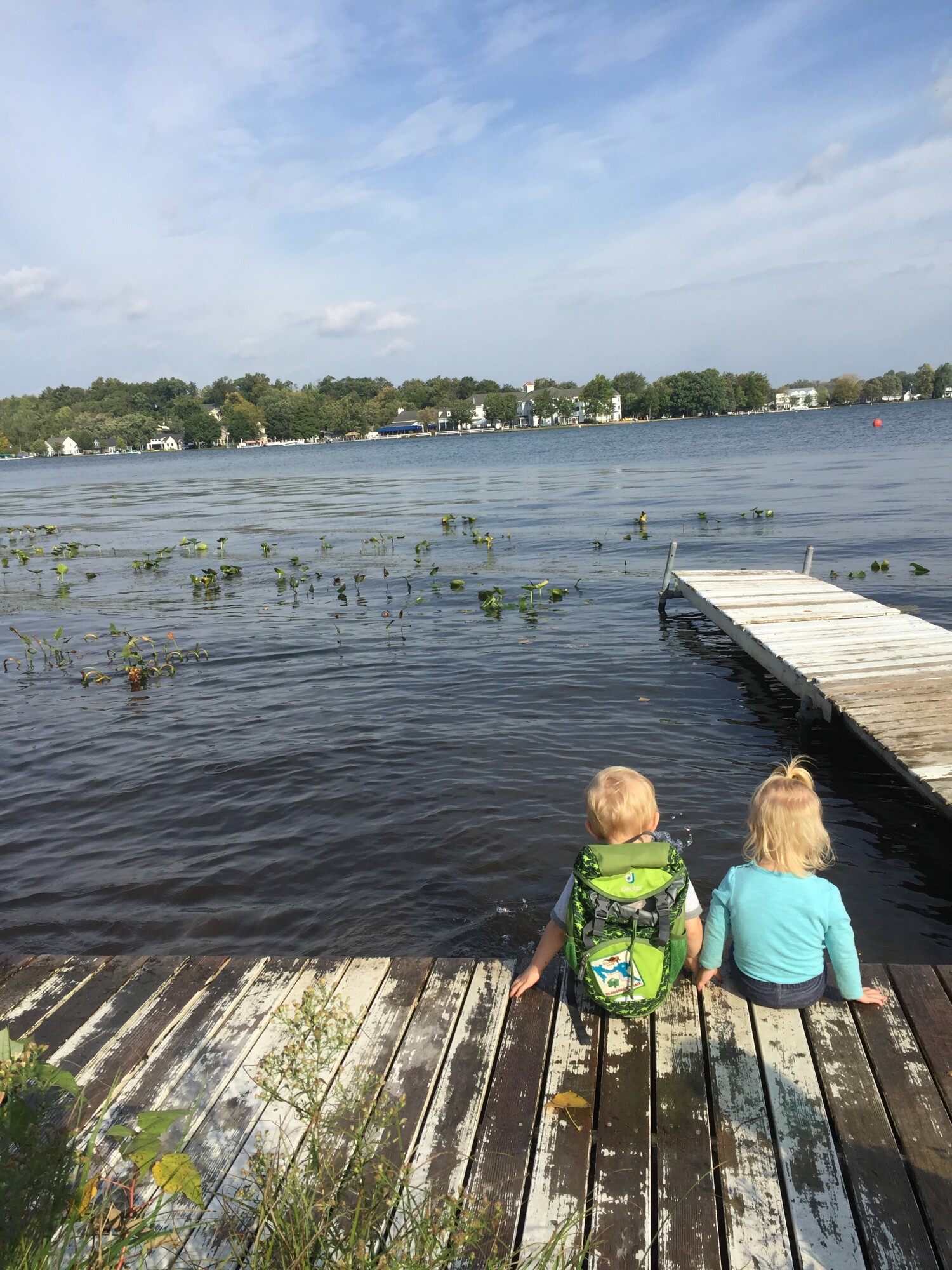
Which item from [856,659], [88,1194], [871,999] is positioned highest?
[88,1194]

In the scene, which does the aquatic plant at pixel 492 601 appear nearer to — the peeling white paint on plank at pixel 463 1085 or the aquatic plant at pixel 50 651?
the aquatic plant at pixel 50 651

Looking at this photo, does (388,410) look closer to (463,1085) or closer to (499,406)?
(499,406)

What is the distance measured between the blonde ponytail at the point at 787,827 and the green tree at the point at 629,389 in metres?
186

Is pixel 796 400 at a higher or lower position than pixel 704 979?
higher

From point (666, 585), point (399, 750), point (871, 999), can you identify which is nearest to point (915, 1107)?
point (871, 999)

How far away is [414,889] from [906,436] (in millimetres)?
67542

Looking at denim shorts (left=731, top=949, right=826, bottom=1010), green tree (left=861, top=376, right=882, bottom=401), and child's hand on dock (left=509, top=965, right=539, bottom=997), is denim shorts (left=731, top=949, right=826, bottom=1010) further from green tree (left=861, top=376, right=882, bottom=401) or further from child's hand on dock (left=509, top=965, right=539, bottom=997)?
green tree (left=861, top=376, right=882, bottom=401)

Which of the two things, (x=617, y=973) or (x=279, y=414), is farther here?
(x=279, y=414)

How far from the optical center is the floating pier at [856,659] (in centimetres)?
680

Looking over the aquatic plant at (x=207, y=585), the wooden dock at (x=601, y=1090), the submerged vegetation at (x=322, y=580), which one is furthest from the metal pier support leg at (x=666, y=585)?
the wooden dock at (x=601, y=1090)

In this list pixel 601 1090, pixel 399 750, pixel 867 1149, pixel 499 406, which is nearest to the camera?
pixel 867 1149

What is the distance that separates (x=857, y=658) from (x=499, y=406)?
562ft

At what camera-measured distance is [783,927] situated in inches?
145

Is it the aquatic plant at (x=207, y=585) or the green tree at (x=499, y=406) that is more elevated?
the green tree at (x=499, y=406)
